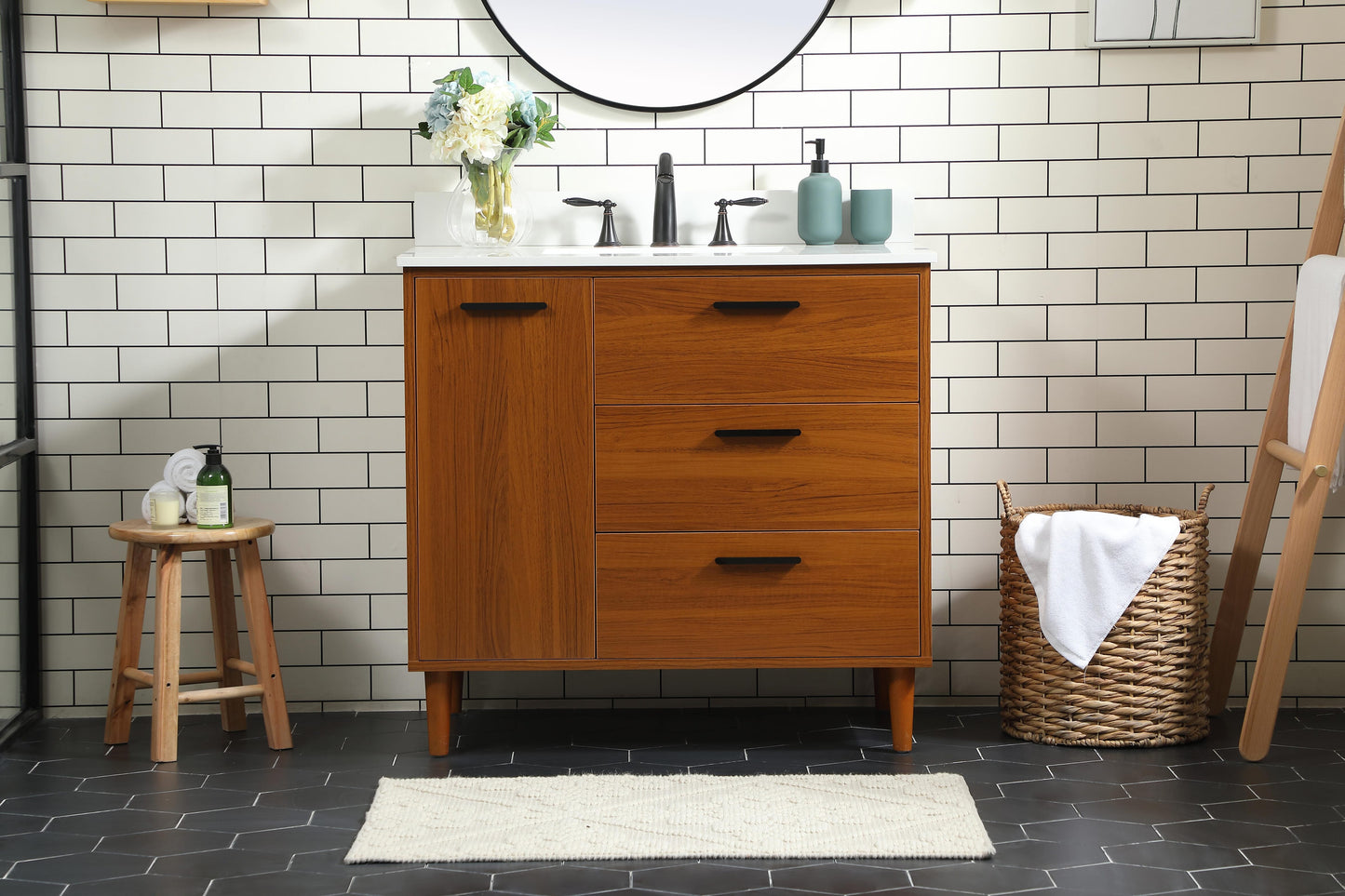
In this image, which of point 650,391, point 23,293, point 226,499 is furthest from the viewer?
point 23,293

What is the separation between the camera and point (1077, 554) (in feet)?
8.45

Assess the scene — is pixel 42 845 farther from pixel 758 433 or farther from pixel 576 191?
pixel 576 191

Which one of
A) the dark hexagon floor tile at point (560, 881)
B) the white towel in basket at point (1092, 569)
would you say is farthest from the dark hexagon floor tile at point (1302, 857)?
the dark hexagon floor tile at point (560, 881)

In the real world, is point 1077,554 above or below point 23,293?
below

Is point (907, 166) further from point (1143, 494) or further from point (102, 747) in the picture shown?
point (102, 747)

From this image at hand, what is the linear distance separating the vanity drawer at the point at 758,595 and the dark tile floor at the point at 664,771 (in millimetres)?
271

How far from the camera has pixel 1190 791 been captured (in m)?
2.41

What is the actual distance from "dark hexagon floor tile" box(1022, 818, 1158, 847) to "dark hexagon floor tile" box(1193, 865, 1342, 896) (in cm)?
16

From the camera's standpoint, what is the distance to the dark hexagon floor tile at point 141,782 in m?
2.47

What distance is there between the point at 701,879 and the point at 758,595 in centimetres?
65

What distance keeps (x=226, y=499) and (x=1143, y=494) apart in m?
2.18

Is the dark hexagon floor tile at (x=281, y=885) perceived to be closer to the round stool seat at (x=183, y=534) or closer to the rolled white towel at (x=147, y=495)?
the round stool seat at (x=183, y=534)

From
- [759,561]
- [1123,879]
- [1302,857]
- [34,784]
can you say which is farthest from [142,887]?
[1302,857]

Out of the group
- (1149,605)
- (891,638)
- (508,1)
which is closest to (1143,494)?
(1149,605)
